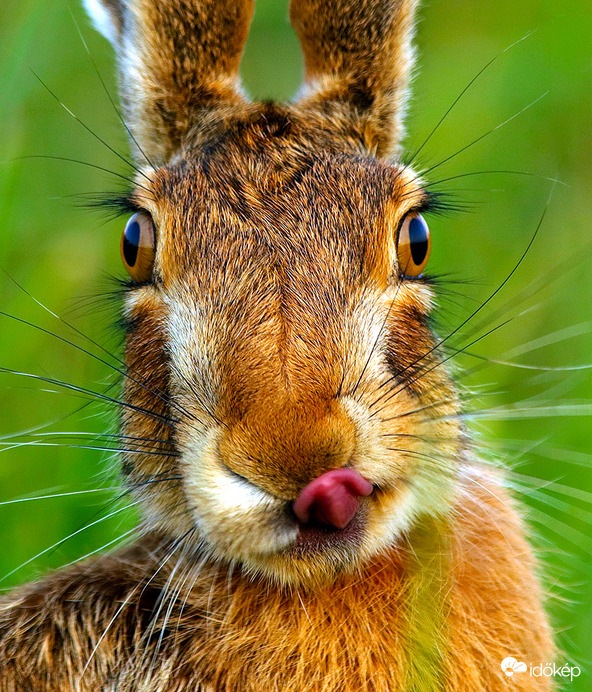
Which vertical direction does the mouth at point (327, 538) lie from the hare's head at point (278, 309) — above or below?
below

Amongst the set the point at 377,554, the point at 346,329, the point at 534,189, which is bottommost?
the point at 377,554

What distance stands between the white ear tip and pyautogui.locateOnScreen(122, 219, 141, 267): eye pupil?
3.72 feet

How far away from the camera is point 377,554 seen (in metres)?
3.10

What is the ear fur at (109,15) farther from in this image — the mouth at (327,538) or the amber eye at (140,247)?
the mouth at (327,538)

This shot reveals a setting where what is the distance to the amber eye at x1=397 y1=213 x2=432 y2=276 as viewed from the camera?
10.8ft

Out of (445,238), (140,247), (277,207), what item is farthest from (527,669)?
(445,238)

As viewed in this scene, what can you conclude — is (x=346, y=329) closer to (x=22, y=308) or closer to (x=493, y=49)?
(x=22, y=308)

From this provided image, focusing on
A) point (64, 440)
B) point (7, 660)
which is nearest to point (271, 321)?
point (7, 660)

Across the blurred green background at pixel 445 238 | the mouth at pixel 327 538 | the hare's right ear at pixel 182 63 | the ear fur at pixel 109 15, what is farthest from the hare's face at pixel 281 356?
the ear fur at pixel 109 15

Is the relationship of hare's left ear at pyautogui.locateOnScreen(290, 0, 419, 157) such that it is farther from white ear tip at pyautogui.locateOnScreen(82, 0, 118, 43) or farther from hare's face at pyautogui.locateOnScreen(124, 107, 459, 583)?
white ear tip at pyautogui.locateOnScreen(82, 0, 118, 43)

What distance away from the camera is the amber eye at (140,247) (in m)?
3.37

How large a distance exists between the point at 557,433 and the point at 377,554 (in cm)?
168

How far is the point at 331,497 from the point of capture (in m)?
2.57

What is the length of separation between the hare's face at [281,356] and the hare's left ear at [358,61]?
1.36 ft
